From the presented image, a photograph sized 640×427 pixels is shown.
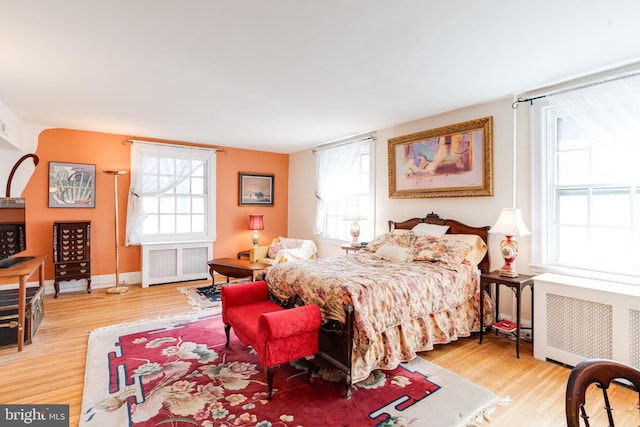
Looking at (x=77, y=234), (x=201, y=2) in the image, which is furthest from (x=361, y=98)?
(x=77, y=234)

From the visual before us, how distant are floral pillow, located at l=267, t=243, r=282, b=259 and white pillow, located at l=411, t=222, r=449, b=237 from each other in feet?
8.37

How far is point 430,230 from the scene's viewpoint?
13.1 ft

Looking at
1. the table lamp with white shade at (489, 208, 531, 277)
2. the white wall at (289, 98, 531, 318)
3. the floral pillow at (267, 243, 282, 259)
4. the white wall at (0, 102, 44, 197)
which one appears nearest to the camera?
the table lamp with white shade at (489, 208, 531, 277)

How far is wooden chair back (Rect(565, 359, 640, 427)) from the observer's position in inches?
33.6

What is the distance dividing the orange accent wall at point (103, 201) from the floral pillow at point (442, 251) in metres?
3.97

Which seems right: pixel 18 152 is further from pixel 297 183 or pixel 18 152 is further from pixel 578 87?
pixel 578 87

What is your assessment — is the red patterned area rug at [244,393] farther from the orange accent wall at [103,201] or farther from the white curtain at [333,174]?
the white curtain at [333,174]

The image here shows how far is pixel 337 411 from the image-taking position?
205 centimetres

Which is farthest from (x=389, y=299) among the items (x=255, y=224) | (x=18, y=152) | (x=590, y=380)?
(x=18, y=152)

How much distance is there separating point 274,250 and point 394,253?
8.98 feet

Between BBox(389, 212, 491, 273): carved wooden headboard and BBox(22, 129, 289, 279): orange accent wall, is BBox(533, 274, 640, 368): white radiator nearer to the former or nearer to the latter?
BBox(389, 212, 491, 273): carved wooden headboard

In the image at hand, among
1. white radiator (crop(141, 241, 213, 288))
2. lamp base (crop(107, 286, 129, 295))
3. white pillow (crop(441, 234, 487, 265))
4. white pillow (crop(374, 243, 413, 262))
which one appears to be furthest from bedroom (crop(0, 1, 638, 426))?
white pillow (crop(374, 243, 413, 262))

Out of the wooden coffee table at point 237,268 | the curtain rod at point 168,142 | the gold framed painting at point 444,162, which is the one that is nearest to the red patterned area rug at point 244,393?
the wooden coffee table at point 237,268

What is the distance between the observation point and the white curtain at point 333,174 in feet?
17.8
